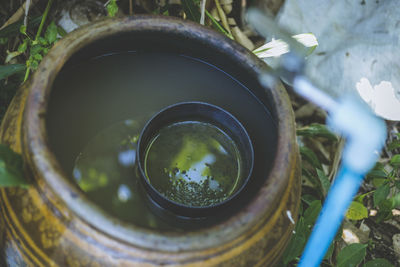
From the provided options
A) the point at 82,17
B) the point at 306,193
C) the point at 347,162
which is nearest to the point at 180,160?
the point at 306,193

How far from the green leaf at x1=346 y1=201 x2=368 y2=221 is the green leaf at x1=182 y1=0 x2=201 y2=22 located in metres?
0.92

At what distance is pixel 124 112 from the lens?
1.19m

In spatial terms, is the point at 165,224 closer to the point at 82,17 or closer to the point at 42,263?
the point at 42,263

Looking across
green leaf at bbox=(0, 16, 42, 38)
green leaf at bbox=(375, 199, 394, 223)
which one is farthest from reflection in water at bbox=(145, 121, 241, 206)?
green leaf at bbox=(0, 16, 42, 38)

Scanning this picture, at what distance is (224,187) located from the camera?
1146 millimetres

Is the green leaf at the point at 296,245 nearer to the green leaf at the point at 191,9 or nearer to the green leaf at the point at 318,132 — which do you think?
the green leaf at the point at 318,132

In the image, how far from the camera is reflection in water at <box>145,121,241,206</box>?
112 cm

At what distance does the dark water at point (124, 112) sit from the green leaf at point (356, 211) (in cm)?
56

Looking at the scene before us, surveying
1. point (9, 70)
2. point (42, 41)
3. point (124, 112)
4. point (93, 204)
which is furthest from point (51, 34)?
point (93, 204)

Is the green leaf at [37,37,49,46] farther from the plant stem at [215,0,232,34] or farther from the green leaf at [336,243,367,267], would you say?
the green leaf at [336,243,367,267]

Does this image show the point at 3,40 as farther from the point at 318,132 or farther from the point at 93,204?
the point at 318,132

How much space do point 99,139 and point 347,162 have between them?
1.02 metres

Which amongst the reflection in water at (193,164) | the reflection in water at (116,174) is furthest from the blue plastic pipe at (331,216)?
the reflection in water at (116,174)

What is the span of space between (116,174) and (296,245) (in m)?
0.61
